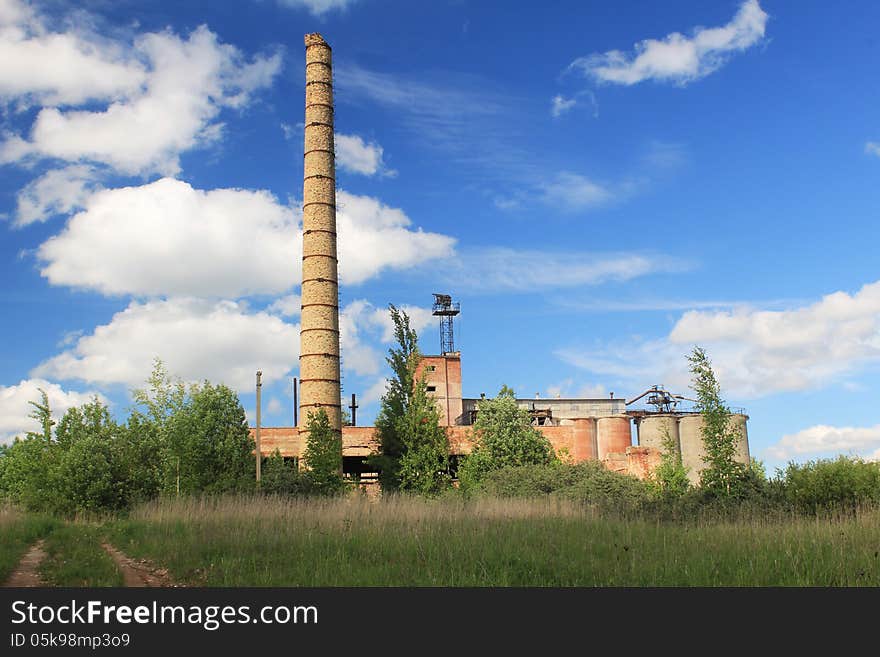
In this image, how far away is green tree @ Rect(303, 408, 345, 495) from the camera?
28188 millimetres

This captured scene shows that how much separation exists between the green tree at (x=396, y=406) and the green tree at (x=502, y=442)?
2882 millimetres

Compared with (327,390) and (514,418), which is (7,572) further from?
(514,418)

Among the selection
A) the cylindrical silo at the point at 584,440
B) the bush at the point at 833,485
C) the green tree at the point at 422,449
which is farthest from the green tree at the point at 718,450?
the cylindrical silo at the point at 584,440

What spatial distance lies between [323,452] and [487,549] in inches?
793

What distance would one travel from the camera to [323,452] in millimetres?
29453

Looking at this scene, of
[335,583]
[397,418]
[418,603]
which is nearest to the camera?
[418,603]

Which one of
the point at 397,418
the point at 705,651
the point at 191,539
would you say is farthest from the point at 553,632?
the point at 397,418

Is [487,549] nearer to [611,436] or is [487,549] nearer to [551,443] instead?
[551,443]

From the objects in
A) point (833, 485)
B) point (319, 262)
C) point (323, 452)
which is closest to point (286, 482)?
point (323, 452)

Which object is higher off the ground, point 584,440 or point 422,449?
point 584,440

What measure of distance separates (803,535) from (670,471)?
21.2 m

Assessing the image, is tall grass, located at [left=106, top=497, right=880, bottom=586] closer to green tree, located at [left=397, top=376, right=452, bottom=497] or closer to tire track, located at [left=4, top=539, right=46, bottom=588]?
Result: tire track, located at [left=4, top=539, right=46, bottom=588]

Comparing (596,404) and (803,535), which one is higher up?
(596,404)

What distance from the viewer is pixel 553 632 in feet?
19.7
